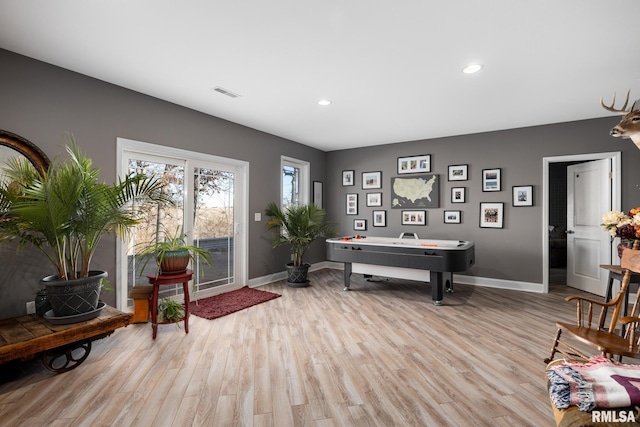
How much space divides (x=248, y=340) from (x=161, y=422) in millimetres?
1151

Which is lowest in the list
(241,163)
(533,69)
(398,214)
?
(398,214)

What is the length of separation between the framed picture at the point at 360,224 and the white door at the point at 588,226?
3.39 metres

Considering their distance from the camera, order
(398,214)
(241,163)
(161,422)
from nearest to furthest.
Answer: (161,422), (241,163), (398,214)

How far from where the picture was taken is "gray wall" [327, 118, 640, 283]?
4.31m

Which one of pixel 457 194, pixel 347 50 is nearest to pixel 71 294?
pixel 347 50

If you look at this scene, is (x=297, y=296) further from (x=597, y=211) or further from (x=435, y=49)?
(x=597, y=211)

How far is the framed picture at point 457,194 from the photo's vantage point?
5281mm

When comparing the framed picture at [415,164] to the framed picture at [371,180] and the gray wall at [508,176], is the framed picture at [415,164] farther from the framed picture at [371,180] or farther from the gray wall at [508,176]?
the framed picture at [371,180]

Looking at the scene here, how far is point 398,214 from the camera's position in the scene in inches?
232

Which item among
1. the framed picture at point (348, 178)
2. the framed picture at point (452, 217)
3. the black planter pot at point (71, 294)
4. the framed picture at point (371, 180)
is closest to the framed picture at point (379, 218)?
the framed picture at point (371, 180)

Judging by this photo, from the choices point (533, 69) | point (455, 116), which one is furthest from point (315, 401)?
point (455, 116)

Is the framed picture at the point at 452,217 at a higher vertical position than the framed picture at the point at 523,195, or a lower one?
lower

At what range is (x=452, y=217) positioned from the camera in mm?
5367

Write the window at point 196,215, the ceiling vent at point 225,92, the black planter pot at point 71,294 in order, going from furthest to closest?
the window at point 196,215, the ceiling vent at point 225,92, the black planter pot at point 71,294
